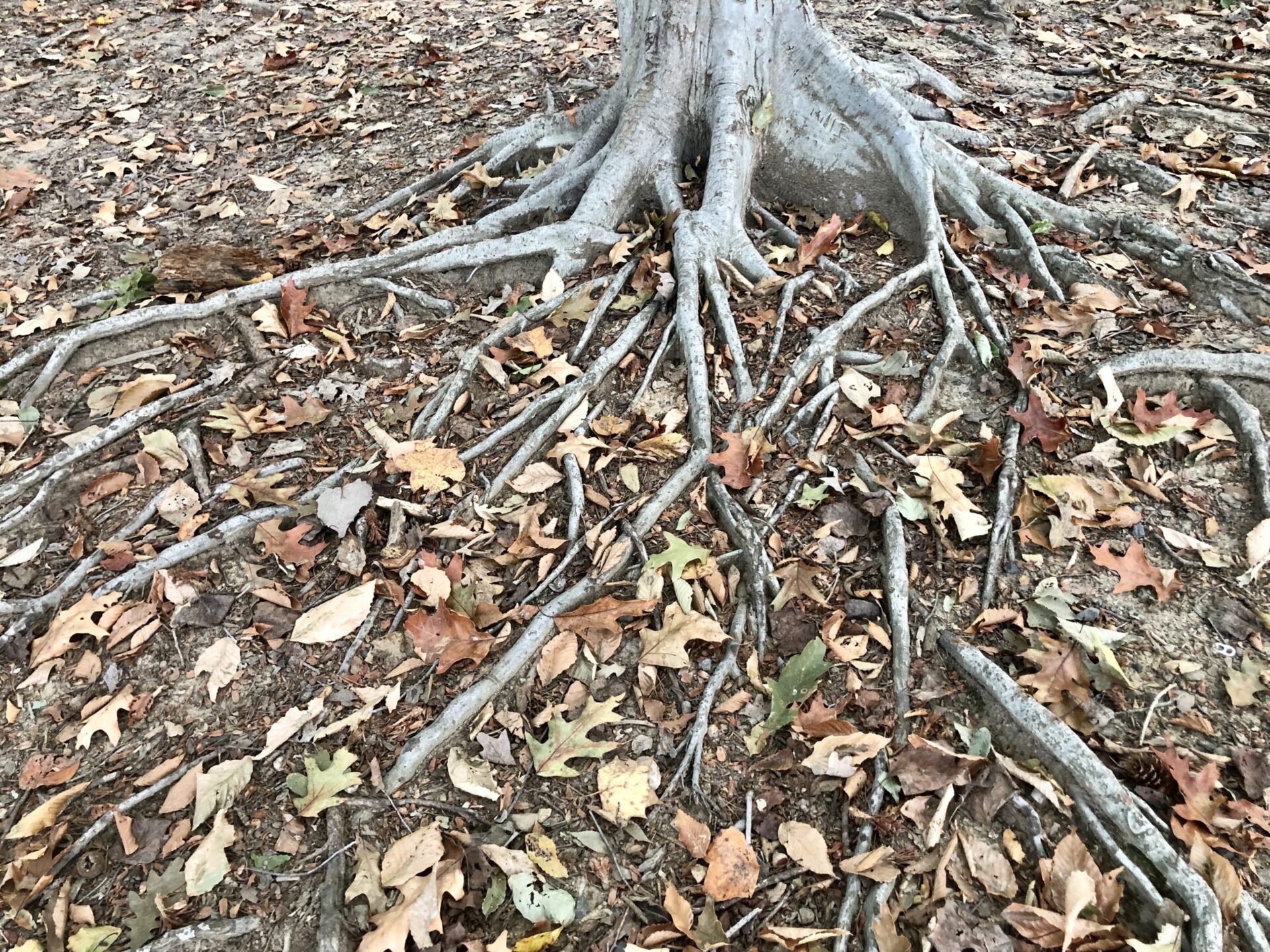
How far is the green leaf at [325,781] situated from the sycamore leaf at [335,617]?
1.40 ft

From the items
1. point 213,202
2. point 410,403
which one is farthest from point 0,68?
point 410,403

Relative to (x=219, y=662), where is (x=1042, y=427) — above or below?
above

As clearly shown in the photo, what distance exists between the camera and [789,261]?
3.80m

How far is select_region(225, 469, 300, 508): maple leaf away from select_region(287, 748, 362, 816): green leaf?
1096 millimetres

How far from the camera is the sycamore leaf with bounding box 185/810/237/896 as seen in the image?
6.87ft

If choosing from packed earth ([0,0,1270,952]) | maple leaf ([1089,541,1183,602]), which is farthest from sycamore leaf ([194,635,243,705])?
maple leaf ([1089,541,1183,602])

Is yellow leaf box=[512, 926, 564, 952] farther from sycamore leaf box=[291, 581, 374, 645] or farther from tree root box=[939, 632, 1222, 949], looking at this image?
tree root box=[939, 632, 1222, 949]

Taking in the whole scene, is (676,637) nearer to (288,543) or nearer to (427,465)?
(427,465)

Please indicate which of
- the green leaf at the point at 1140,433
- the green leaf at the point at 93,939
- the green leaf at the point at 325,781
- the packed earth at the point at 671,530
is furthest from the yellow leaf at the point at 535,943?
the green leaf at the point at 1140,433

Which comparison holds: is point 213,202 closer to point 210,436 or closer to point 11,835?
point 210,436

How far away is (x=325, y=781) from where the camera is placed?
88.9 inches

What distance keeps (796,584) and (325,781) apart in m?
1.58

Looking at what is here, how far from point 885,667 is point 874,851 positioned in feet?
1.83

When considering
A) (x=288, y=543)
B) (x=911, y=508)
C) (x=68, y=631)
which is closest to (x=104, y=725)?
(x=68, y=631)
